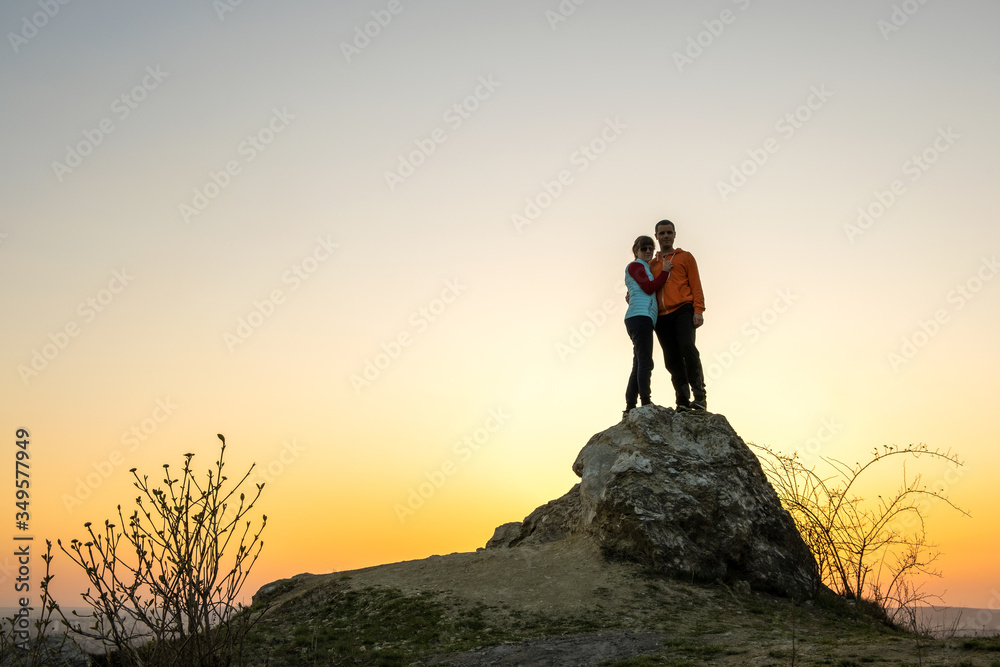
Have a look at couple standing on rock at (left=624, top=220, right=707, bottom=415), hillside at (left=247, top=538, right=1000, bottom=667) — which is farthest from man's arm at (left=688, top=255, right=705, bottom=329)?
hillside at (left=247, top=538, right=1000, bottom=667)

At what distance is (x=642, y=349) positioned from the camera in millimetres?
10836

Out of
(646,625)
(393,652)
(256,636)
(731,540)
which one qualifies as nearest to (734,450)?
(731,540)

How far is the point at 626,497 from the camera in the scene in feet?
33.8

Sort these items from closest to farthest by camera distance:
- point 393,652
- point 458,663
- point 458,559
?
point 458,663 → point 393,652 → point 458,559

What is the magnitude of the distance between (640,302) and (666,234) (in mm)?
1043

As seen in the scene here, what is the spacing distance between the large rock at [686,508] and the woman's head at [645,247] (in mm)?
2282

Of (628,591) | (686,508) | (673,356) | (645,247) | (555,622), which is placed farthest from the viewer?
(673,356)

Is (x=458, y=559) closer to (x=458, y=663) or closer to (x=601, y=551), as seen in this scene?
(x=601, y=551)

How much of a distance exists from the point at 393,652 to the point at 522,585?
213 centimetres

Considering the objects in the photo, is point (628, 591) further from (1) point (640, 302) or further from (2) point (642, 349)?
(1) point (640, 302)

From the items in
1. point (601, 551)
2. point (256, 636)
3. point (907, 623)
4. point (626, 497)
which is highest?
point (626, 497)

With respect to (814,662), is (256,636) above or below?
above

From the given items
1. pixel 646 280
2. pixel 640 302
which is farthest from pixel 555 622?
pixel 646 280

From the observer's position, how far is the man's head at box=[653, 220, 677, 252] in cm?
1092
